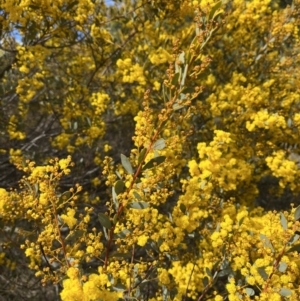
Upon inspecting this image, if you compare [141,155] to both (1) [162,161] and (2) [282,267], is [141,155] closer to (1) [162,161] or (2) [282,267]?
(1) [162,161]

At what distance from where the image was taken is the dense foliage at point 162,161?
71.3 inches

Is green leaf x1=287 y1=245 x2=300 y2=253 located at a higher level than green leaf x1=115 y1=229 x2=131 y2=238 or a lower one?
lower

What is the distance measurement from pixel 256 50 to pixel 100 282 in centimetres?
351

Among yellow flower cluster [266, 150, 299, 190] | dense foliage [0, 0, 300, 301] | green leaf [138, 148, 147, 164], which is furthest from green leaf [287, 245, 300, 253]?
yellow flower cluster [266, 150, 299, 190]

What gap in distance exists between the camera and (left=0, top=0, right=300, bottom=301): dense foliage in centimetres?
181

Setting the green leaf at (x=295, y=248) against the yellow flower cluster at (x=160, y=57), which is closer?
the green leaf at (x=295, y=248)

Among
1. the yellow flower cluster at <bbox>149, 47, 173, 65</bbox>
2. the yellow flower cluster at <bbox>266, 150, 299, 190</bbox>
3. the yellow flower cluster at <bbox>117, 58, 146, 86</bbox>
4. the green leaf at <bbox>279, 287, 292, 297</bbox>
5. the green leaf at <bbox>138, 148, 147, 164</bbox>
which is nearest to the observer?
the green leaf at <bbox>138, 148, 147, 164</bbox>

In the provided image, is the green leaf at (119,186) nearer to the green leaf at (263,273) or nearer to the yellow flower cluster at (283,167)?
the green leaf at (263,273)

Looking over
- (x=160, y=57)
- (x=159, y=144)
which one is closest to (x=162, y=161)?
(x=159, y=144)

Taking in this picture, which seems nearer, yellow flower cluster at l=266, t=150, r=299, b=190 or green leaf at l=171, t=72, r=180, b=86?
green leaf at l=171, t=72, r=180, b=86

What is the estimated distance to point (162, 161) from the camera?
5.96 feet

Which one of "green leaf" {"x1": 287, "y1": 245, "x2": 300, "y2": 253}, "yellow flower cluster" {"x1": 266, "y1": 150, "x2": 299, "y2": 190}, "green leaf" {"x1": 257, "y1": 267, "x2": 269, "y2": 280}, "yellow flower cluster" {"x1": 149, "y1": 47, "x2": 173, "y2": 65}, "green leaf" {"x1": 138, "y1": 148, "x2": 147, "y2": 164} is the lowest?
"green leaf" {"x1": 257, "y1": 267, "x2": 269, "y2": 280}

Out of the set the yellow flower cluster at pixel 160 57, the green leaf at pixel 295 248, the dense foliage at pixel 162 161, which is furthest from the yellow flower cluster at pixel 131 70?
the green leaf at pixel 295 248

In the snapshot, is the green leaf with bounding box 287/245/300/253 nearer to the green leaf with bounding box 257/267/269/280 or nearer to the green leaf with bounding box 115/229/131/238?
the green leaf with bounding box 257/267/269/280
